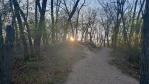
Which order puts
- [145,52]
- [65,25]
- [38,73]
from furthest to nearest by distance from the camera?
[65,25] < [38,73] < [145,52]

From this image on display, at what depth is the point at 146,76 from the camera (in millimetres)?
10242

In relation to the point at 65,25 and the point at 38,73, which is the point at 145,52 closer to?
the point at 38,73

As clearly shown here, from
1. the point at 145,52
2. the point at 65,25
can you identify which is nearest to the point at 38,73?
the point at 145,52

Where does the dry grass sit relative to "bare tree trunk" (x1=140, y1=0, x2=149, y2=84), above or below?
below

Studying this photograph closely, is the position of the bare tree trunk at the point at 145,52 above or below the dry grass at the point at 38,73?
above

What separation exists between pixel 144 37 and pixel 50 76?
7.05 metres

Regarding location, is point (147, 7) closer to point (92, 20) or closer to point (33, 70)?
point (33, 70)

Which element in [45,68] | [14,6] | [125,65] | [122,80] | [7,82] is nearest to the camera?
[7,82]

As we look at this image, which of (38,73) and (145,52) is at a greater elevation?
(145,52)

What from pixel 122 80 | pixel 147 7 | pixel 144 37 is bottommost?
pixel 122 80

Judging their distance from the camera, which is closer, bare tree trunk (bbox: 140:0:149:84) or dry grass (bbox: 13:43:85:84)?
bare tree trunk (bbox: 140:0:149:84)

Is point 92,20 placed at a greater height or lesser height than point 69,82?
greater

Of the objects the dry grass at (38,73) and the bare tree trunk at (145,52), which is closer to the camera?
the bare tree trunk at (145,52)

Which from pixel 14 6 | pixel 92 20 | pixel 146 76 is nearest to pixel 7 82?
pixel 146 76
